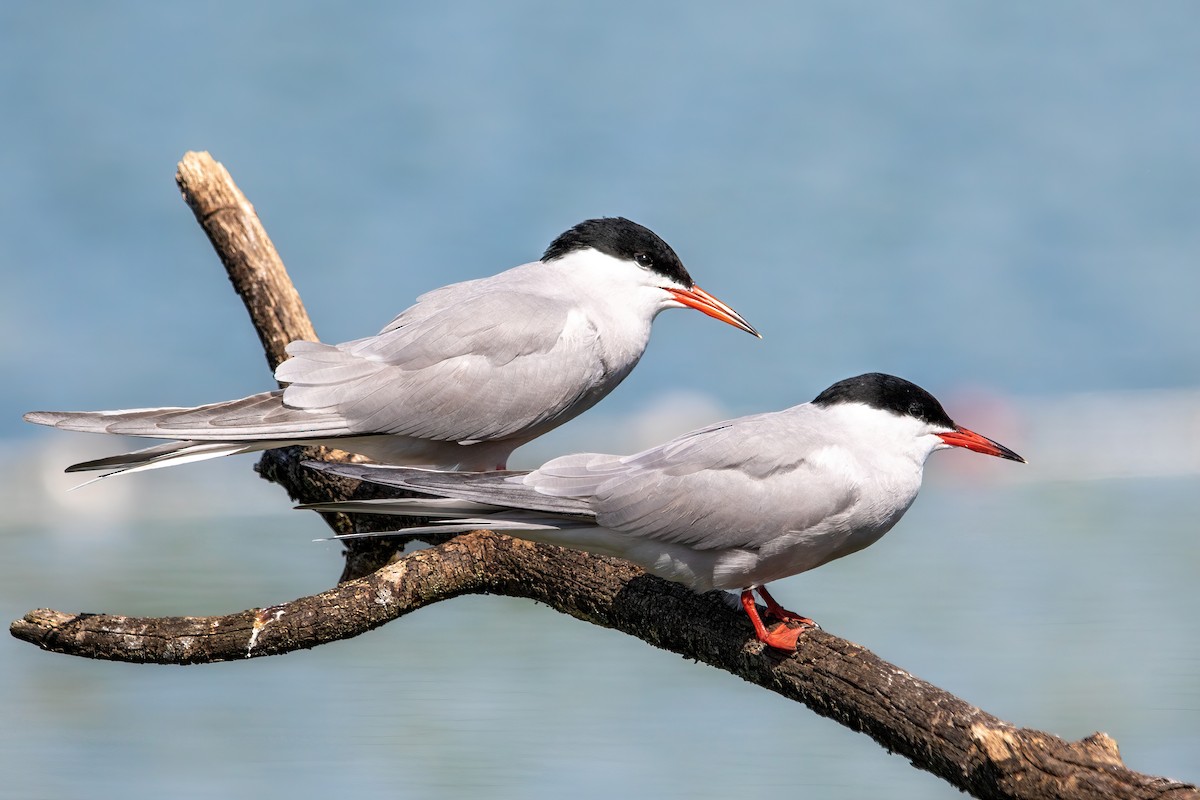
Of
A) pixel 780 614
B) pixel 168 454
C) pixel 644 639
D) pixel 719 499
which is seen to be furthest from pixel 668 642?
pixel 168 454

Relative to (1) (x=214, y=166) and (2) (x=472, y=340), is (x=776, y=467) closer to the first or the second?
(2) (x=472, y=340)

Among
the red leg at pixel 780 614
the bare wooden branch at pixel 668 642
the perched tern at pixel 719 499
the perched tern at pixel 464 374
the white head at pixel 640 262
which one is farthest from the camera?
the white head at pixel 640 262

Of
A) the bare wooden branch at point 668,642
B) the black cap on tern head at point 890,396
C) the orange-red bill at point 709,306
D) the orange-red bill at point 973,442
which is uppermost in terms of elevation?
the orange-red bill at point 709,306

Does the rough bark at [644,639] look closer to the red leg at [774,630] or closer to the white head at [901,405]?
the red leg at [774,630]

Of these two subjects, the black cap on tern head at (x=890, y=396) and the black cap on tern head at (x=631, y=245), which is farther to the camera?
the black cap on tern head at (x=631, y=245)

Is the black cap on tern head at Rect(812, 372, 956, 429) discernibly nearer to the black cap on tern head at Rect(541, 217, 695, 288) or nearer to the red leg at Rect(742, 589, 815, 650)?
the red leg at Rect(742, 589, 815, 650)

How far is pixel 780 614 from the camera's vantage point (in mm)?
3227

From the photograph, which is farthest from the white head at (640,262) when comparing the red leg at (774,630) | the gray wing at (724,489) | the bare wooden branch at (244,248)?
the bare wooden branch at (244,248)

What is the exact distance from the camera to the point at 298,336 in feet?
15.4

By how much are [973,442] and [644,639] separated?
36.4 inches

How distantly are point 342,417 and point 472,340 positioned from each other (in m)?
0.38

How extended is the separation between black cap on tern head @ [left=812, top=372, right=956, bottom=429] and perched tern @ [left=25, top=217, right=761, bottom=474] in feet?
2.27

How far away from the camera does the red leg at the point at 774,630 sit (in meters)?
3.07

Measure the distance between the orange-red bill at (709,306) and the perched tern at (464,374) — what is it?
0.03 metres
